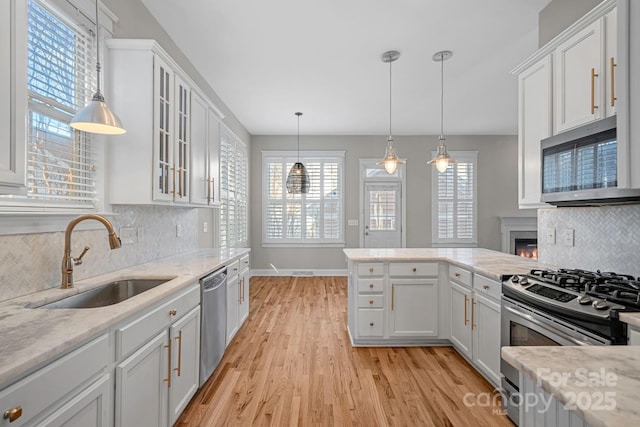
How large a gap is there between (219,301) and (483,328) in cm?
209

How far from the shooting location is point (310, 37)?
3.02 meters

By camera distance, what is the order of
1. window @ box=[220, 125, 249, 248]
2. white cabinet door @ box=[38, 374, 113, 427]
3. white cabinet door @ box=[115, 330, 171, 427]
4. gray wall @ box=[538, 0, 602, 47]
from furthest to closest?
1. window @ box=[220, 125, 249, 248]
2. gray wall @ box=[538, 0, 602, 47]
3. white cabinet door @ box=[115, 330, 171, 427]
4. white cabinet door @ box=[38, 374, 113, 427]

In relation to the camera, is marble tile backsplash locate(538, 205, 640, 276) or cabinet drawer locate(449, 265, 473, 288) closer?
marble tile backsplash locate(538, 205, 640, 276)

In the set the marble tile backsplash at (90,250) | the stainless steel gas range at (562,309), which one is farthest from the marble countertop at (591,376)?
the marble tile backsplash at (90,250)

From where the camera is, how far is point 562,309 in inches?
60.7

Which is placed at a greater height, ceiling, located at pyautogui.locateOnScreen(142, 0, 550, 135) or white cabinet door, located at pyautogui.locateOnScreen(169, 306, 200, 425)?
ceiling, located at pyautogui.locateOnScreen(142, 0, 550, 135)

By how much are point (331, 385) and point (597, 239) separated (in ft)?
7.12

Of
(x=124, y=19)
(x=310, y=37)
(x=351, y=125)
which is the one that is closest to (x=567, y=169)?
(x=310, y=37)

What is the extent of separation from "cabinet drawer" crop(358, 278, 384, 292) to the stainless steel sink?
1725mm

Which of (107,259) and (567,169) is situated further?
(107,259)

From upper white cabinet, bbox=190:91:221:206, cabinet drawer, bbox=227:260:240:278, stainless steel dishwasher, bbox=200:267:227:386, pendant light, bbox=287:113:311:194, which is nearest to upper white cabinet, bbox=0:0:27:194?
stainless steel dishwasher, bbox=200:267:227:386

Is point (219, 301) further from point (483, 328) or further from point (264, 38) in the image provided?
point (264, 38)

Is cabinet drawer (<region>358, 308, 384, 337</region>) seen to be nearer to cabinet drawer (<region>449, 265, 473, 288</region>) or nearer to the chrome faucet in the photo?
cabinet drawer (<region>449, 265, 473, 288</region>)

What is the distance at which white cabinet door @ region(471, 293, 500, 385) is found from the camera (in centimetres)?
222
